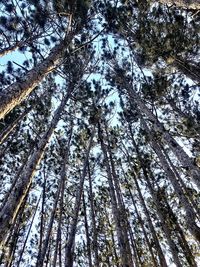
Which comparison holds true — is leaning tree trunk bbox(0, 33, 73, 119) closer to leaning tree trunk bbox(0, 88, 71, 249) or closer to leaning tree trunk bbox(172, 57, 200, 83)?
leaning tree trunk bbox(0, 88, 71, 249)

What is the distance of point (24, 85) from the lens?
537 centimetres

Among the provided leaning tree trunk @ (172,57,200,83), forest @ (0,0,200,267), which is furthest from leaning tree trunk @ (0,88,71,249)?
leaning tree trunk @ (172,57,200,83)

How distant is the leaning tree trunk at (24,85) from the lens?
4.72 m

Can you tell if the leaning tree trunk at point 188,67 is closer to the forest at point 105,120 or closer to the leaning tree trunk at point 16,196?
the forest at point 105,120

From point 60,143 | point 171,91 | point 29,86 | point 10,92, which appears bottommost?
point 10,92

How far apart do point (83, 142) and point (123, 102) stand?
2.79 metres

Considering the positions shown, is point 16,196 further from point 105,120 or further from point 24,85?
point 105,120

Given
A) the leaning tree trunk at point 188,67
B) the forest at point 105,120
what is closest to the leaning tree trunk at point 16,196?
the forest at point 105,120

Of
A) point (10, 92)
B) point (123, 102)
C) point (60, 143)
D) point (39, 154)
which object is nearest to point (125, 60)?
point (123, 102)

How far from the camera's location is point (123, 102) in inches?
516

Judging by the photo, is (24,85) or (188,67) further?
(188,67)

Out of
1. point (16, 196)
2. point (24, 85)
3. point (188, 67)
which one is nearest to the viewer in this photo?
point (24, 85)

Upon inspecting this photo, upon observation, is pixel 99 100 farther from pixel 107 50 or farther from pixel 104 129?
pixel 107 50

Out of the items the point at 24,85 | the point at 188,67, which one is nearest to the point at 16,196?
the point at 24,85
